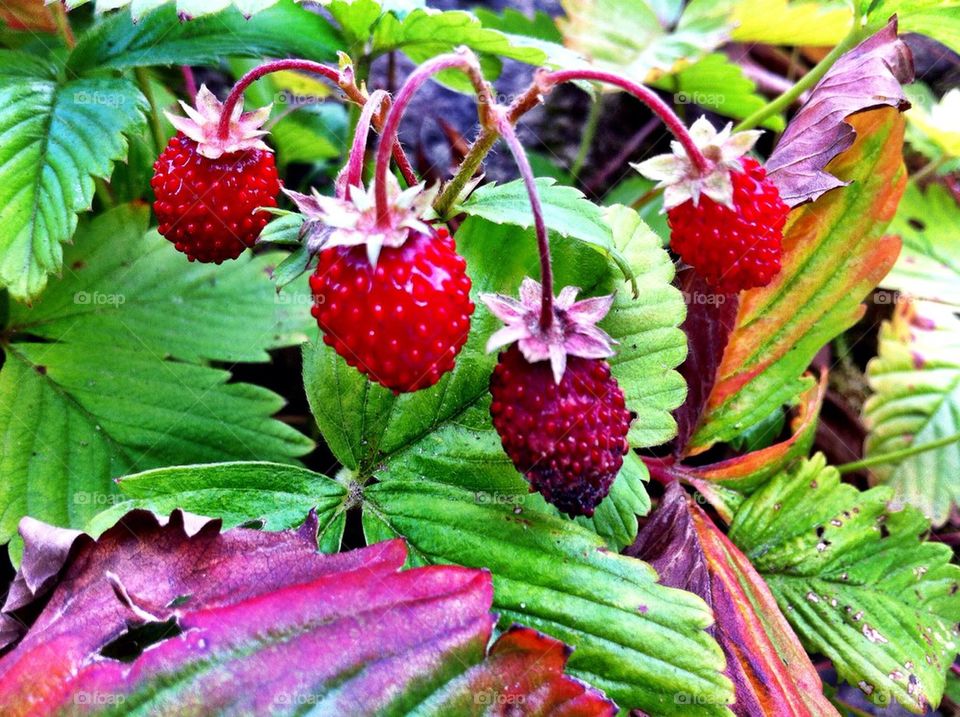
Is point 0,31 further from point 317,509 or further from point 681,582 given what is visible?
point 681,582

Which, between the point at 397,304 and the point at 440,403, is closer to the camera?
the point at 397,304

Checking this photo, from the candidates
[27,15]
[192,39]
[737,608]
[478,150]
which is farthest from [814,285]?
[27,15]

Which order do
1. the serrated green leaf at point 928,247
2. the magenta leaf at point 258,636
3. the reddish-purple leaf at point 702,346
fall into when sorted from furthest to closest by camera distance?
the serrated green leaf at point 928,247, the reddish-purple leaf at point 702,346, the magenta leaf at point 258,636

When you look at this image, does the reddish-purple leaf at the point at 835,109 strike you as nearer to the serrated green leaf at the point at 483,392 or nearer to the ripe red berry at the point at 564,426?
the serrated green leaf at the point at 483,392

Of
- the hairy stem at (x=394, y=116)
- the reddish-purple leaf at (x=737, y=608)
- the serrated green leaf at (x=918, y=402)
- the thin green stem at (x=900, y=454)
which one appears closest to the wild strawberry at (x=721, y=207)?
the hairy stem at (x=394, y=116)

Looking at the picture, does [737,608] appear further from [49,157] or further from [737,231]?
[49,157]

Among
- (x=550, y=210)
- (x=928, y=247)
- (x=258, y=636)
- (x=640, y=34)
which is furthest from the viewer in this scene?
(x=640, y=34)

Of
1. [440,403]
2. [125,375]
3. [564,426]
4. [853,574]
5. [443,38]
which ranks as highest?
[443,38]
